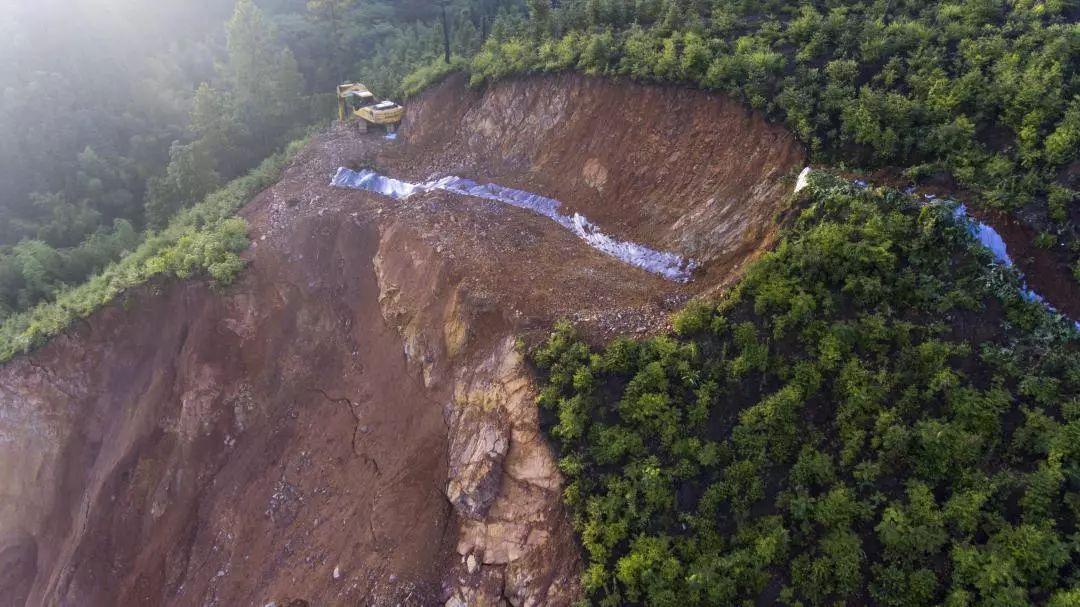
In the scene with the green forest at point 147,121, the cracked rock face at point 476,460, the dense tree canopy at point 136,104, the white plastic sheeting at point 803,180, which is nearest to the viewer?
the cracked rock face at point 476,460

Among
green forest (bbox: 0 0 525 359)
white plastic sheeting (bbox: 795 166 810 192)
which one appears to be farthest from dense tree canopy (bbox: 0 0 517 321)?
white plastic sheeting (bbox: 795 166 810 192)

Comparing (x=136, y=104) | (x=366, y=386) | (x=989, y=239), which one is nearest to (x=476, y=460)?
(x=366, y=386)

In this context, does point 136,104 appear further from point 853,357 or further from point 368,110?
point 853,357

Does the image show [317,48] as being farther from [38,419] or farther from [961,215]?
[961,215]

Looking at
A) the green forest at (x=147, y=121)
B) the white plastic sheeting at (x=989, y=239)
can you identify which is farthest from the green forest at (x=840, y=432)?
the green forest at (x=147, y=121)

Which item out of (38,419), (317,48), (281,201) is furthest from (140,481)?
(317,48)

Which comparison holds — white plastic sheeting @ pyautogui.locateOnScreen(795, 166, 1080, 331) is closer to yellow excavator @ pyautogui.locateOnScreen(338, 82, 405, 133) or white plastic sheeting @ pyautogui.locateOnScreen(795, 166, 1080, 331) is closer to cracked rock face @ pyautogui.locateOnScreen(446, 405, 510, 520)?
cracked rock face @ pyautogui.locateOnScreen(446, 405, 510, 520)

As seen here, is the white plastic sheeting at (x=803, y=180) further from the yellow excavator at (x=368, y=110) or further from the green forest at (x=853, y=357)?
the yellow excavator at (x=368, y=110)
